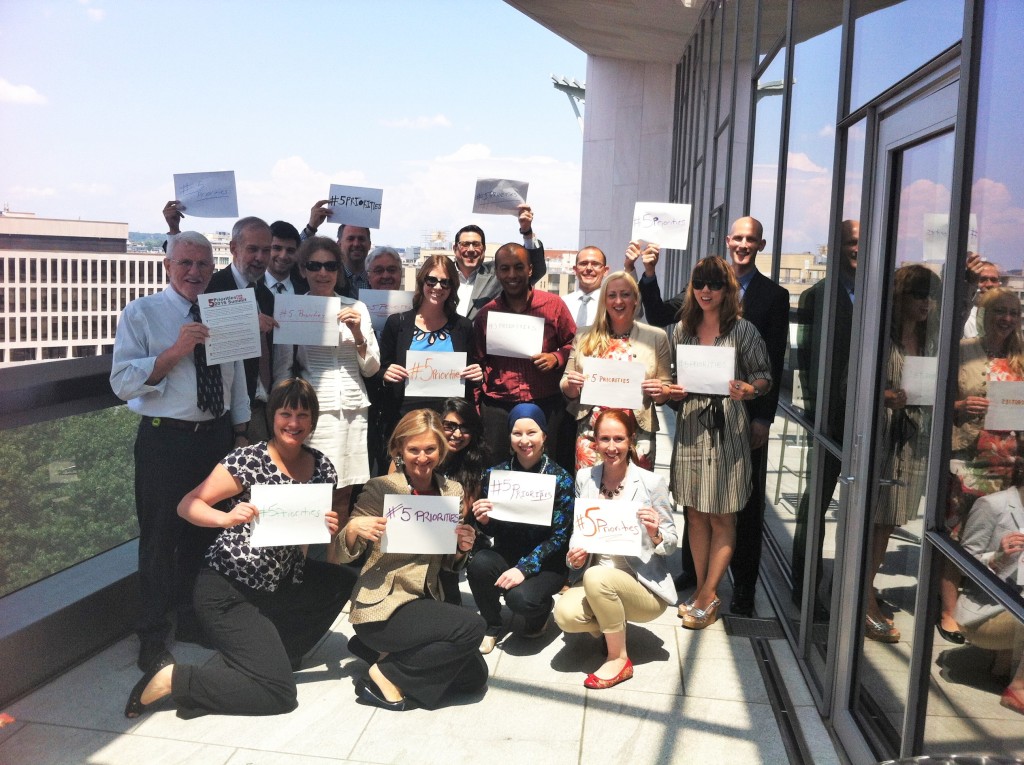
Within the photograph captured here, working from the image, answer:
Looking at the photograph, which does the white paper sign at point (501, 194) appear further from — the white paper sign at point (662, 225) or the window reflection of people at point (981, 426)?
the window reflection of people at point (981, 426)

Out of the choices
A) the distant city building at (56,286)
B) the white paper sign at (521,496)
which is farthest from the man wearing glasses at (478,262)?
the distant city building at (56,286)

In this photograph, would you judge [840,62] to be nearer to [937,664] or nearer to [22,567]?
[937,664]

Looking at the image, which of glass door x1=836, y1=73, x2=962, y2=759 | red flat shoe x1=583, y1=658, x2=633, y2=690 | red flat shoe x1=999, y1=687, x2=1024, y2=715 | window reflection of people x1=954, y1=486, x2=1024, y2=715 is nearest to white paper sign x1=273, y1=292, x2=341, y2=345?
red flat shoe x1=583, y1=658, x2=633, y2=690

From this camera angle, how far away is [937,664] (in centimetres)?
239

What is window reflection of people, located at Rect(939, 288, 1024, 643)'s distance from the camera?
1.92 meters

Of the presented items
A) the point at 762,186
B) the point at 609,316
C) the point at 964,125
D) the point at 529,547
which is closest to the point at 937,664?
the point at 964,125

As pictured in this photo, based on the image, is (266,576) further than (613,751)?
Yes

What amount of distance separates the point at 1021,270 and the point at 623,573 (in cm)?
248

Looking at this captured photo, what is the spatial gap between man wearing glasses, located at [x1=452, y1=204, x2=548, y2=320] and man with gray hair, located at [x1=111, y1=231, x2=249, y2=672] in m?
1.72

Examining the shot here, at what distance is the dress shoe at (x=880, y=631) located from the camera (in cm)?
289

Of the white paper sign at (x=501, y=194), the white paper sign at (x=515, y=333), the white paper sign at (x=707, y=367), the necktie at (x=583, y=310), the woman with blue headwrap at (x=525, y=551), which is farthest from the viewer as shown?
the white paper sign at (x=501, y=194)

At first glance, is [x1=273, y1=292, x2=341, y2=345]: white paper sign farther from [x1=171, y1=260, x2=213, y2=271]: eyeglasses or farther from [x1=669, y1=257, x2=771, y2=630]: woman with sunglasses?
[x1=669, y1=257, x2=771, y2=630]: woman with sunglasses

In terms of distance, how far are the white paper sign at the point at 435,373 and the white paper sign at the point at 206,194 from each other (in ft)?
4.07

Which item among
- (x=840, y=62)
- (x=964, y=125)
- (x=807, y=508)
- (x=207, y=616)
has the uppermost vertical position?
(x=840, y=62)
